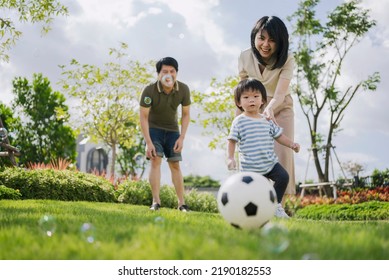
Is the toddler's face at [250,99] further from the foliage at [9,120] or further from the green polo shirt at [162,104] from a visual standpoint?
the foliage at [9,120]

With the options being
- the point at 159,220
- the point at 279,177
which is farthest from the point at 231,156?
the point at 159,220

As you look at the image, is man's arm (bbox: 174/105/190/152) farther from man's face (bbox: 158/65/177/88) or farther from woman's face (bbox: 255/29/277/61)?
woman's face (bbox: 255/29/277/61)

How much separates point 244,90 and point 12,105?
17707mm

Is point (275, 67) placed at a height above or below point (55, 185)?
above

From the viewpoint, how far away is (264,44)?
550cm

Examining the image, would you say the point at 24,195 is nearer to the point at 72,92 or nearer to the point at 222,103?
the point at 72,92

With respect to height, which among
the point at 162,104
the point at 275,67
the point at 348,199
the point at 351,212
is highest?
the point at 275,67

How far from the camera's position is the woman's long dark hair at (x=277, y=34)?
17.7ft

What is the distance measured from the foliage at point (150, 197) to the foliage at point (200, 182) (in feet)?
43.9

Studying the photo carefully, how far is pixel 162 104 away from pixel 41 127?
15057 millimetres

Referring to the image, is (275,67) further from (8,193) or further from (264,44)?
(8,193)

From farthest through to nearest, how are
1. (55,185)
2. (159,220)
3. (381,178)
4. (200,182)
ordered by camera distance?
1. (200,182)
2. (381,178)
3. (55,185)
4. (159,220)

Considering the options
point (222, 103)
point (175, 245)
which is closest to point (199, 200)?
point (222, 103)
